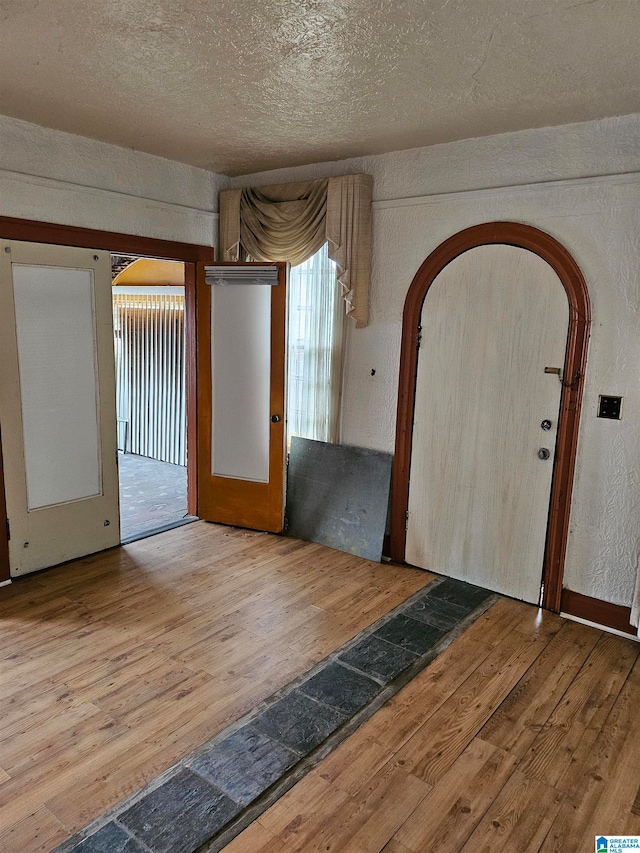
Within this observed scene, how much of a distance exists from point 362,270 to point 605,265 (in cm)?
146

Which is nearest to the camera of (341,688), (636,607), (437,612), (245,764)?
(245,764)

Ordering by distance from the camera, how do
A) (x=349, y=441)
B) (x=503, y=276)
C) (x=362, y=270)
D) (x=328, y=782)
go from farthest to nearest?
(x=349, y=441), (x=362, y=270), (x=503, y=276), (x=328, y=782)

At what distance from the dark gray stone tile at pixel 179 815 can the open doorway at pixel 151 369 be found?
3789 mm

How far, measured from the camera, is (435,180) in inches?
140

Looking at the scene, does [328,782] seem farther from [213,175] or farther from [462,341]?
[213,175]

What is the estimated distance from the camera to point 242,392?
4.29 meters

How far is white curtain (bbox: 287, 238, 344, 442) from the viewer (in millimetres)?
4121

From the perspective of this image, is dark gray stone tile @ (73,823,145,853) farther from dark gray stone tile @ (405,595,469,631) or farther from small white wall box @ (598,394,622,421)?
small white wall box @ (598,394,622,421)

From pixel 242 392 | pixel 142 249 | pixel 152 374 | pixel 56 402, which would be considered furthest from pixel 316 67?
pixel 152 374

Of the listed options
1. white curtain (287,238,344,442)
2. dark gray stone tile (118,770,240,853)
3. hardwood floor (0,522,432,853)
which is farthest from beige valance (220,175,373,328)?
dark gray stone tile (118,770,240,853)

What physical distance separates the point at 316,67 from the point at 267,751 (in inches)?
108

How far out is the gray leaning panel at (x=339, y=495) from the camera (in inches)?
157

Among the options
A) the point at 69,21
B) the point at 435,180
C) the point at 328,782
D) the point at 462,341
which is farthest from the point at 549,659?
the point at 69,21

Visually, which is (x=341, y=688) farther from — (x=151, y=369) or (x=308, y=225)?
(x=151, y=369)
